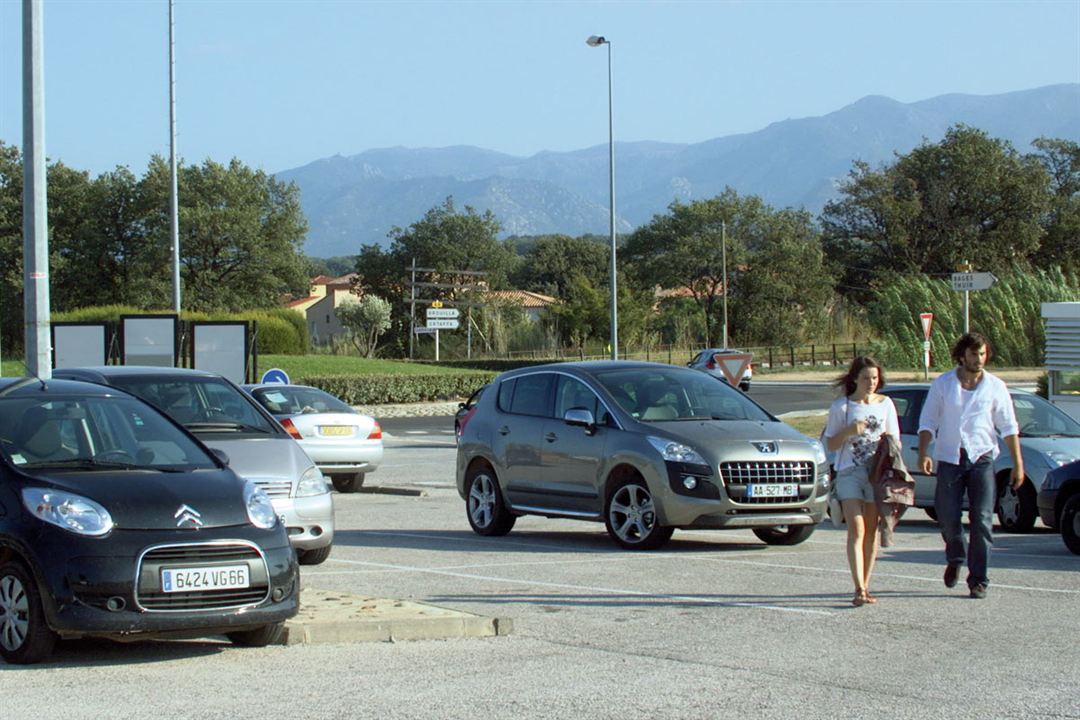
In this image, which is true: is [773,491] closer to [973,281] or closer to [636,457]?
[636,457]

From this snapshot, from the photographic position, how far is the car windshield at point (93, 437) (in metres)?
8.58

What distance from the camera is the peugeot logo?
8039mm

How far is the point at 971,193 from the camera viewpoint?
95.7m

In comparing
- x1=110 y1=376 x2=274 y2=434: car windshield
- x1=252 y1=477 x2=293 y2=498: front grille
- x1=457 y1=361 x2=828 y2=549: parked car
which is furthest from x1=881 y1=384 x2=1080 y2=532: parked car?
x1=252 y1=477 x2=293 y2=498: front grille

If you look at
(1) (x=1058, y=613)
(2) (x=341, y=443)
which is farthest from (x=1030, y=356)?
(1) (x=1058, y=613)

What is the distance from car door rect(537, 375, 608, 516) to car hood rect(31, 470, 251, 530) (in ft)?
18.8

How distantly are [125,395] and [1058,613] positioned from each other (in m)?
6.04

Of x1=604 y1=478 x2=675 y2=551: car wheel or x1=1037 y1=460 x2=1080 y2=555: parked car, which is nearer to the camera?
x1=1037 y1=460 x2=1080 y2=555: parked car

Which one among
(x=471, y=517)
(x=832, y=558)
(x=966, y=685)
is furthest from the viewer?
(x=471, y=517)

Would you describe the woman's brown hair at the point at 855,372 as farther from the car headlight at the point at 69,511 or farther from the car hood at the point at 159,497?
the car headlight at the point at 69,511

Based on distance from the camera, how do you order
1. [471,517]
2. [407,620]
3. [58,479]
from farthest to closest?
[471,517] < [407,620] < [58,479]

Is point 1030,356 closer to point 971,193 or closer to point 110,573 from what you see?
point 971,193

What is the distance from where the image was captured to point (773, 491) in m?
13.1

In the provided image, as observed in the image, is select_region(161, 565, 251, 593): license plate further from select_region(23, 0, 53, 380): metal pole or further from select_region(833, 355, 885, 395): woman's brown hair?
select_region(23, 0, 53, 380): metal pole
